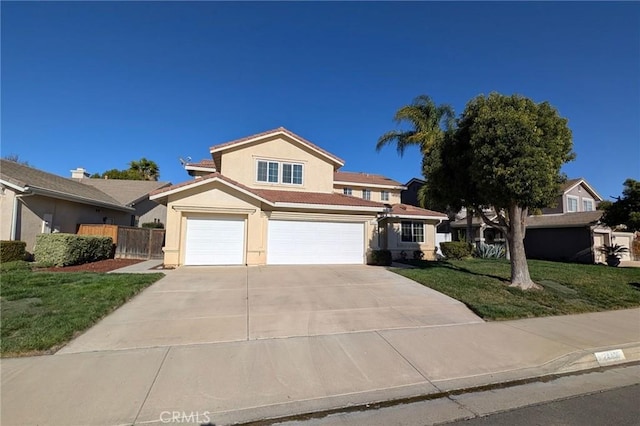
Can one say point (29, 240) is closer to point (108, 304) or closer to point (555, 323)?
point (108, 304)

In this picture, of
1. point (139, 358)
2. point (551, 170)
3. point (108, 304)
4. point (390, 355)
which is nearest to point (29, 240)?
point (108, 304)

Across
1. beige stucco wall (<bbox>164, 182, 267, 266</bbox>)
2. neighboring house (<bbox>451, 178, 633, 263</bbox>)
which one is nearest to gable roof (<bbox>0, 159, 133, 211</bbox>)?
beige stucco wall (<bbox>164, 182, 267, 266</bbox>)

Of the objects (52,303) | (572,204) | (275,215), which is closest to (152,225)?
(275,215)

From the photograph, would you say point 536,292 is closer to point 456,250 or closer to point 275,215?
point 275,215

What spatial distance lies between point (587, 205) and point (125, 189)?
132ft

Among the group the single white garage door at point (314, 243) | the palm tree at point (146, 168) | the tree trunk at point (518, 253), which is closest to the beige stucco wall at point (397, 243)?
the single white garage door at point (314, 243)

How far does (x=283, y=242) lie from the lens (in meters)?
14.7

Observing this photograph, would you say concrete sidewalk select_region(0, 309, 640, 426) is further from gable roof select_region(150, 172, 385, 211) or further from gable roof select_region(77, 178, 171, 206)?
gable roof select_region(77, 178, 171, 206)

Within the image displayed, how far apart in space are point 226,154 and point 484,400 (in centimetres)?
1517

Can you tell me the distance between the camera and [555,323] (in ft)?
23.0

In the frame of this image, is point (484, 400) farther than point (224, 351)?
No

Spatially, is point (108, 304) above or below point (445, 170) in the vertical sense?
below

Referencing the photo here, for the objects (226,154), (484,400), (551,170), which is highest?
(226,154)

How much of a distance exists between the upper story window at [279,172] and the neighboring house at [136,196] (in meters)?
13.1
